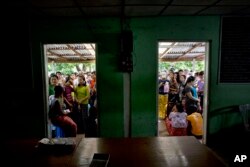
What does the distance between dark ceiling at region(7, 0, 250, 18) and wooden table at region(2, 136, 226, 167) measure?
6.57ft

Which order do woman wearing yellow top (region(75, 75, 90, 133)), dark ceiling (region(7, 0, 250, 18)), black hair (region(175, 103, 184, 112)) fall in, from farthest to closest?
black hair (region(175, 103, 184, 112)) → woman wearing yellow top (region(75, 75, 90, 133)) → dark ceiling (region(7, 0, 250, 18))

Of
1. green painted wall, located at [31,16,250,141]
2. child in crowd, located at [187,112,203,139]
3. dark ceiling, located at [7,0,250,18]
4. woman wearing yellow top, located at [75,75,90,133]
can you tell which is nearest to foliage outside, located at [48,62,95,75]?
woman wearing yellow top, located at [75,75,90,133]

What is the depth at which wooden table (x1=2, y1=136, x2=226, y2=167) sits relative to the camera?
6.32 feet

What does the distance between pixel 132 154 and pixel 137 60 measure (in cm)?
239

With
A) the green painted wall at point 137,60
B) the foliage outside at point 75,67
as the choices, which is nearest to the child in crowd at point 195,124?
the green painted wall at point 137,60

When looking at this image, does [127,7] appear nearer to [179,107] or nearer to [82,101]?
[82,101]

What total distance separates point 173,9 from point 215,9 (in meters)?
0.72

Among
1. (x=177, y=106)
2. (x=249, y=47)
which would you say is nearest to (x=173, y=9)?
(x=249, y=47)

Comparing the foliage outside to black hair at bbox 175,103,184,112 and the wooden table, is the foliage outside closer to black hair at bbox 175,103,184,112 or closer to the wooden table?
black hair at bbox 175,103,184,112

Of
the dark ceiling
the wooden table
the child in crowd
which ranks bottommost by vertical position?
the child in crowd

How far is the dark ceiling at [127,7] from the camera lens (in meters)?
3.22

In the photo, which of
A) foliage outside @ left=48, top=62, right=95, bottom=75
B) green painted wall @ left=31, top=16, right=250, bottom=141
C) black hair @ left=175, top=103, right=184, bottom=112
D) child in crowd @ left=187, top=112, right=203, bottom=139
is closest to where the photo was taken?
green painted wall @ left=31, top=16, right=250, bottom=141

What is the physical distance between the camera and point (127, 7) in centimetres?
350

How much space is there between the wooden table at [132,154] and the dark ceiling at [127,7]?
6.57 feet
